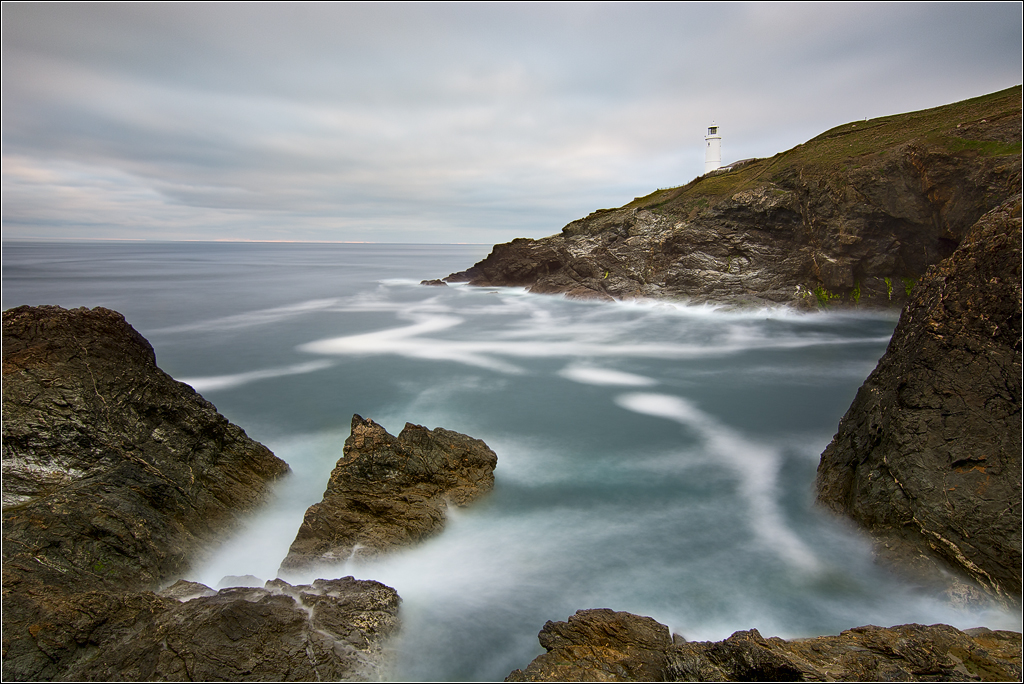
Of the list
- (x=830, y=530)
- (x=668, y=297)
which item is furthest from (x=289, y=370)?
(x=668, y=297)

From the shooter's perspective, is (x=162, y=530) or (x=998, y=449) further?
(x=162, y=530)

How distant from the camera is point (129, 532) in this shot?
5.85 meters

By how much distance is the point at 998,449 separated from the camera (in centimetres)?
576

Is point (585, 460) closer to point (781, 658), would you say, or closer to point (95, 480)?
point (781, 658)

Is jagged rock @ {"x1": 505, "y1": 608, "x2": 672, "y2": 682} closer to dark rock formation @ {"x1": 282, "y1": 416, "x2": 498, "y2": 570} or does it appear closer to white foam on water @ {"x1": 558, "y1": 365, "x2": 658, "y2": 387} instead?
dark rock formation @ {"x1": 282, "y1": 416, "x2": 498, "y2": 570}

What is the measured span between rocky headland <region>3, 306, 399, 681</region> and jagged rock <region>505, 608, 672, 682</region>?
1.71 m

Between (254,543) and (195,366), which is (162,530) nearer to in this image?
(254,543)

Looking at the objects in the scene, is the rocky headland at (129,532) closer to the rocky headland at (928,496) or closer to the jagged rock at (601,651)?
the jagged rock at (601,651)

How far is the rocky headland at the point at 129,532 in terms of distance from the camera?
421cm

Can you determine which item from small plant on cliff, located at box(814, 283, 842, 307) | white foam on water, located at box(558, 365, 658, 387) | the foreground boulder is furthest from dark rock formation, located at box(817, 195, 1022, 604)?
small plant on cliff, located at box(814, 283, 842, 307)

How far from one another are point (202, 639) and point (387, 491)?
10.1 feet

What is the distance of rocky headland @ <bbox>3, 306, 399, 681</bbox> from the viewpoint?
13.8 feet

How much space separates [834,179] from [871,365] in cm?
1304

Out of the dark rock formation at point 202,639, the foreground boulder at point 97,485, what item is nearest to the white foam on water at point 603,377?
the foreground boulder at point 97,485
